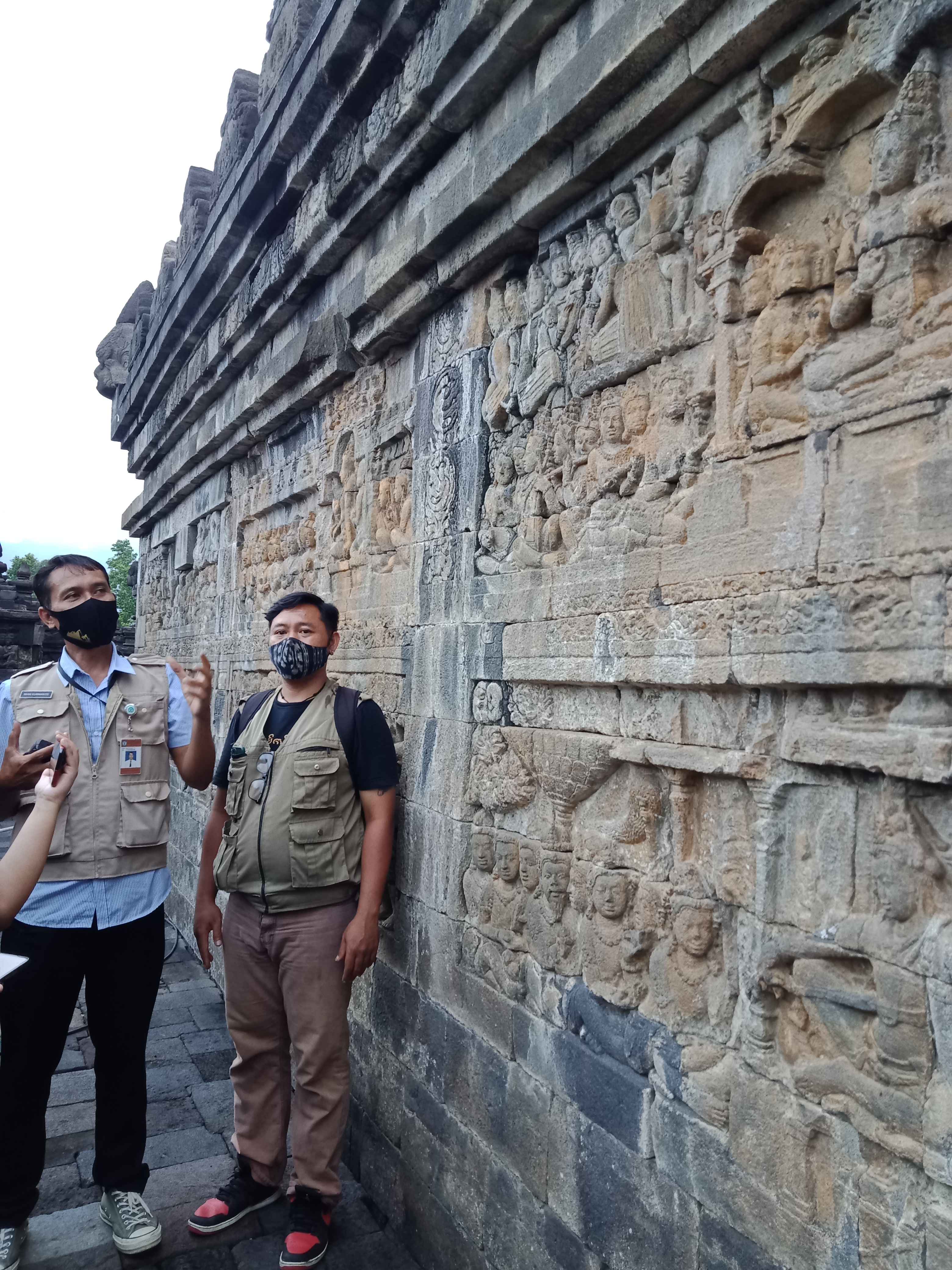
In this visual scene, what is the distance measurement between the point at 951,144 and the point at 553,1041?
2.71m

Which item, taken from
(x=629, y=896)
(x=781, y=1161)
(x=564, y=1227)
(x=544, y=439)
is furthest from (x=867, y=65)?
(x=564, y=1227)

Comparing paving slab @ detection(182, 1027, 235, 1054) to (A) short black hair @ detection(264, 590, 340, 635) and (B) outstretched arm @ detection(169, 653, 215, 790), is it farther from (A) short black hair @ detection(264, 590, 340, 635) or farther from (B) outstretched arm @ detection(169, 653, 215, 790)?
(A) short black hair @ detection(264, 590, 340, 635)

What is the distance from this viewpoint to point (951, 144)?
6.26 feet

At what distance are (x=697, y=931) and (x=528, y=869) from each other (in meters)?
0.88

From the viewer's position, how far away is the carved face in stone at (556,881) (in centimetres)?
301

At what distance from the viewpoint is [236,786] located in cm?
362

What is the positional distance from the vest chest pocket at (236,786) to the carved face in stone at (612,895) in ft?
5.04

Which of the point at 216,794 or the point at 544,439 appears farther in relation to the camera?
the point at 216,794

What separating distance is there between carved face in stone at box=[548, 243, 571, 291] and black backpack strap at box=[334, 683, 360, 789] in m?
1.75

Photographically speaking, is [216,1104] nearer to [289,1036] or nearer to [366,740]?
[289,1036]

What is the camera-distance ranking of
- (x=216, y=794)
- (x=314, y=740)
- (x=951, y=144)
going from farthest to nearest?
(x=216, y=794), (x=314, y=740), (x=951, y=144)

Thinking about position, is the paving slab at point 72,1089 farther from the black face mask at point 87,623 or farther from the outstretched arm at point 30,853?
the outstretched arm at point 30,853

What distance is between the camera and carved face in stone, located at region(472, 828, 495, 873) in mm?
3398

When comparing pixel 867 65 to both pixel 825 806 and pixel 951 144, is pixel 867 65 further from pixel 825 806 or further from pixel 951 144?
pixel 825 806
